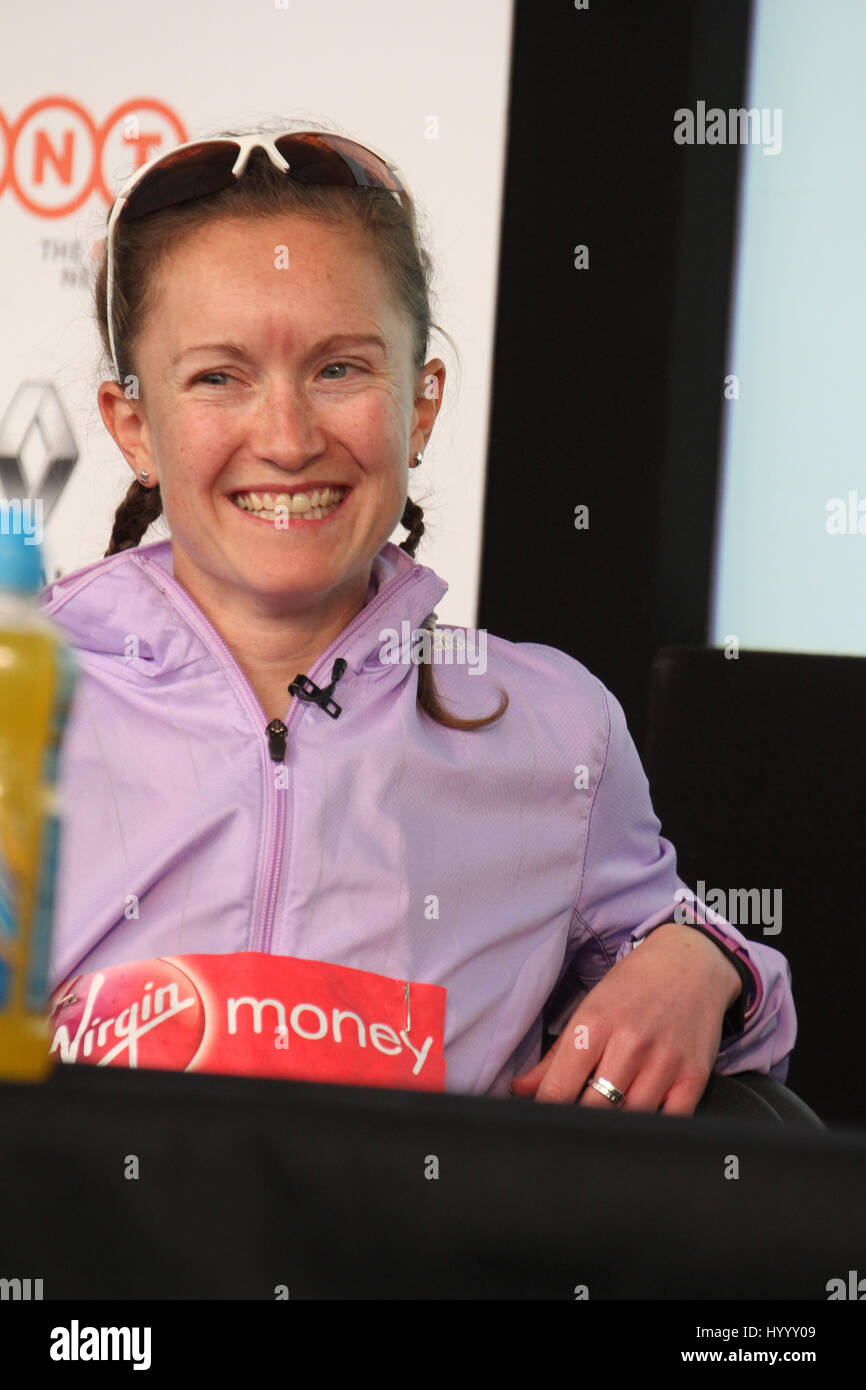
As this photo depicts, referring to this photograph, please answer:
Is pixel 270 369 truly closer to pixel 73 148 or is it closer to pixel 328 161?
pixel 328 161

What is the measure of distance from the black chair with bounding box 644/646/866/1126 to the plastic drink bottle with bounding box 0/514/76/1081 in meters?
1.03

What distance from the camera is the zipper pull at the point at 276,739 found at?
1154mm

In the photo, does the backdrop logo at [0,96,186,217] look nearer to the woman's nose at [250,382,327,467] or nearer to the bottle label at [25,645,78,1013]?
the woman's nose at [250,382,327,467]

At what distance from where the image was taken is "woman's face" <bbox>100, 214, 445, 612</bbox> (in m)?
1.16

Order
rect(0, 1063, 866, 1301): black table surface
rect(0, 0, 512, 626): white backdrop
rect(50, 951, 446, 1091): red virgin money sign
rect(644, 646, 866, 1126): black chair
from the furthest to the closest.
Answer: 1. rect(0, 0, 512, 626): white backdrop
2. rect(644, 646, 866, 1126): black chair
3. rect(50, 951, 446, 1091): red virgin money sign
4. rect(0, 1063, 866, 1301): black table surface

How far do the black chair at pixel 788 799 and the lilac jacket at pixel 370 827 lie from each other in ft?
0.79

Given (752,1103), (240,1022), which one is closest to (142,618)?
(240,1022)

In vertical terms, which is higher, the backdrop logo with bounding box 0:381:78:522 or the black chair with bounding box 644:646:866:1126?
the backdrop logo with bounding box 0:381:78:522

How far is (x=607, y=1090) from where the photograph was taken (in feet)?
3.50

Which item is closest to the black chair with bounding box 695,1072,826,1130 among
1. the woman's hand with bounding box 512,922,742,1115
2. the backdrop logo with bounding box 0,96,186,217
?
the woman's hand with bounding box 512,922,742,1115

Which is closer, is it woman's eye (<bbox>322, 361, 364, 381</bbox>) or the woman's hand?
the woman's hand

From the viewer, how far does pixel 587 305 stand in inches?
101

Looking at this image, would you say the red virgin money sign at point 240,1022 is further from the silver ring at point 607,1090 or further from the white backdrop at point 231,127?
the white backdrop at point 231,127

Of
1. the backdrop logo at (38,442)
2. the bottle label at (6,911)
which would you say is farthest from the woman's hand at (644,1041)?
the backdrop logo at (38,442)
